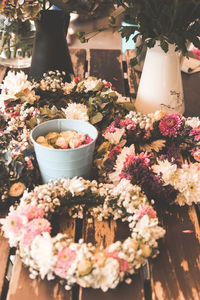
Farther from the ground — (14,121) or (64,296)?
(14,121)

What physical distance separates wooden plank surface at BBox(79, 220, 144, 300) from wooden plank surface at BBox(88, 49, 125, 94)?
725mm

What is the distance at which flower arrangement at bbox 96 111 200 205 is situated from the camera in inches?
30.0

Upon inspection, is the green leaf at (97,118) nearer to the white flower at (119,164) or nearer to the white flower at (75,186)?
the white flower at (119,164)

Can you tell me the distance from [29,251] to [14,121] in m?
0.42

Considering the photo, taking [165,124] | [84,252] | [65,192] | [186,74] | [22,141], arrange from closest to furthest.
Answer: [84,252] < [65,192] < [22,141] < [165,124] < [186,74]

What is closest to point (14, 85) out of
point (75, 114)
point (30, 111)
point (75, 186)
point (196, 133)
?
point (30, 111)

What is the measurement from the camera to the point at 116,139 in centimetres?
89

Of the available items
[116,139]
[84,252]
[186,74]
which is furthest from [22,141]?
[186,74]

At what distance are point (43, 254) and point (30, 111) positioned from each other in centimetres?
47

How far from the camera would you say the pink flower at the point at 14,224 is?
0.62 metres

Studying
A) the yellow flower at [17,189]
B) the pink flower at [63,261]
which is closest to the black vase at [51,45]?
the yellow flower at [17,189]

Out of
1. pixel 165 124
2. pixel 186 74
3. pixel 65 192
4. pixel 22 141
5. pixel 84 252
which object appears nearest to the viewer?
pixel 84 252

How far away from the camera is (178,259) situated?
2.16ft

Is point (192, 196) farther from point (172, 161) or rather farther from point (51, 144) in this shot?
point (51, 144)
